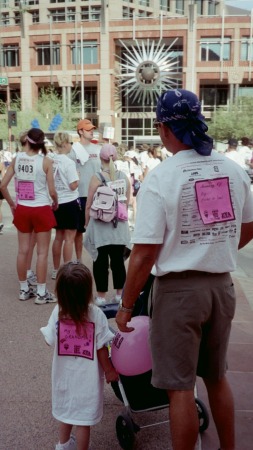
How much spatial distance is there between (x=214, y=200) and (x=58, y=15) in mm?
67614

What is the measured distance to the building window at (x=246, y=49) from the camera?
55.6 m

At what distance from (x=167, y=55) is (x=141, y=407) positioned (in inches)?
2280

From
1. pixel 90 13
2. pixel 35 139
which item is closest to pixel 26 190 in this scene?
pixel 35 139

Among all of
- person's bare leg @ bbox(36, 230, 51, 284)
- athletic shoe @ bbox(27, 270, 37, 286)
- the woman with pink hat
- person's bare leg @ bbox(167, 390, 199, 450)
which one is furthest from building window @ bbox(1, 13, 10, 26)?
person's bare leg @ bbox(167, 390, 199, 450)

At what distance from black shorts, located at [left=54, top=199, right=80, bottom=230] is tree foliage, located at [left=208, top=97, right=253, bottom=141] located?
47007 millimetres

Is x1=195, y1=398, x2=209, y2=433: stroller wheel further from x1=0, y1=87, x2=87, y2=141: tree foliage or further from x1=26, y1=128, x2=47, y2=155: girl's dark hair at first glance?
x1=0, y1=87, x2=87, y2=141: tree foliage

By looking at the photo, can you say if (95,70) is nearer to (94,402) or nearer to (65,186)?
(65,186)

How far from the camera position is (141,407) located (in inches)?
114

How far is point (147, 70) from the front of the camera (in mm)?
54188

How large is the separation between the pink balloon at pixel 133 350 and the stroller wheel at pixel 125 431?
0.91 feet

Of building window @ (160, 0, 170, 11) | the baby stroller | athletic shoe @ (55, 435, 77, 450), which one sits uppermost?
building window @ (160, 0, 170, 11)

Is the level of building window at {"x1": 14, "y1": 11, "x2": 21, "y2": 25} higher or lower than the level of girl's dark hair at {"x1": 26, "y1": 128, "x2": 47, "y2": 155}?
higher

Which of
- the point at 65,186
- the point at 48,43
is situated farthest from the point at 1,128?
the point at 65,186

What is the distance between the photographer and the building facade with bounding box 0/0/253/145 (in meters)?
55.8
